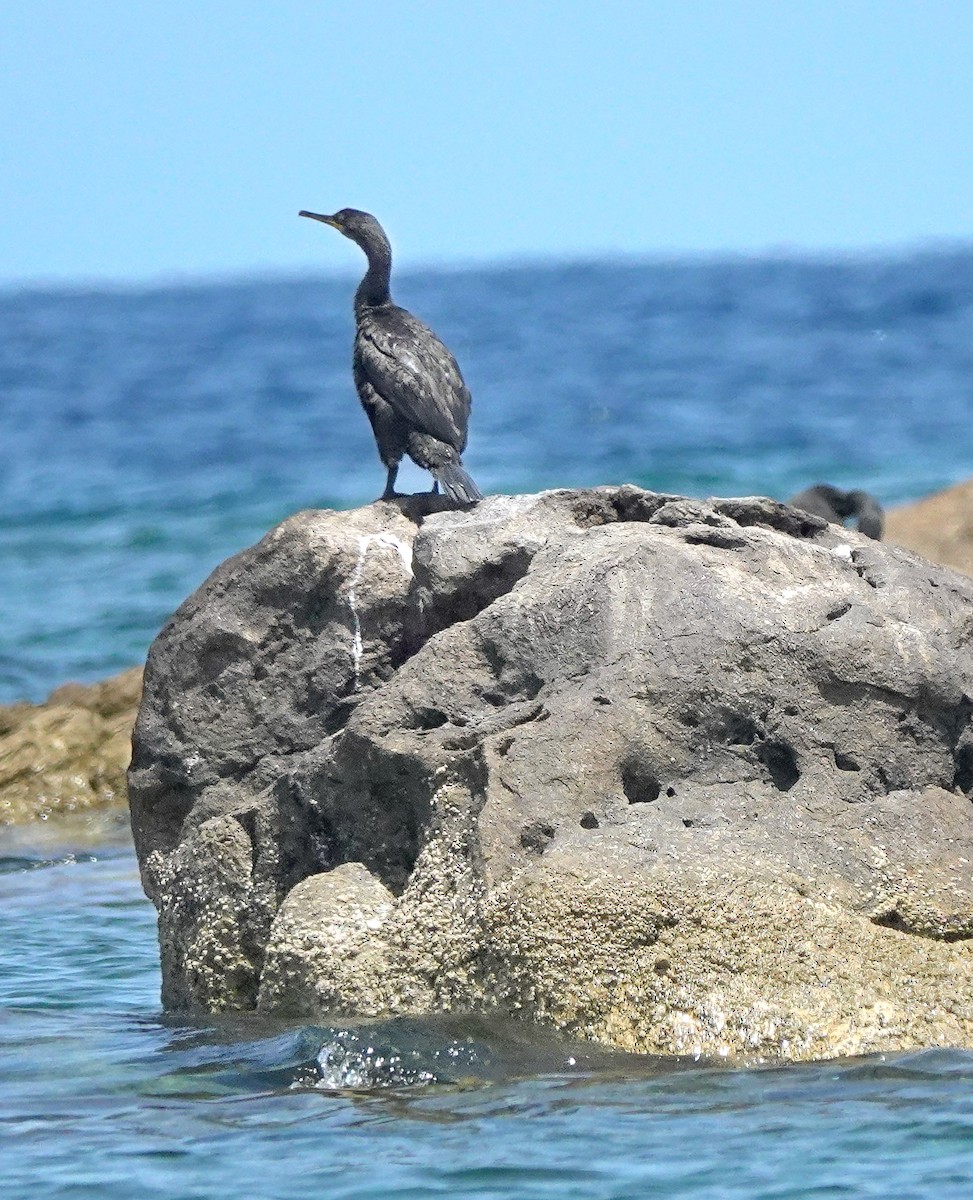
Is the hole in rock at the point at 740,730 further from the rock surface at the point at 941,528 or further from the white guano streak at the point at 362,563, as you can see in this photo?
the rock surface at the point at 941,528

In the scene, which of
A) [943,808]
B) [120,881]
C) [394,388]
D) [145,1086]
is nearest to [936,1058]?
[943,808]

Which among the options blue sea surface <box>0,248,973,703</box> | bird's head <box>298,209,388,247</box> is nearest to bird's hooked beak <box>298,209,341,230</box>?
bird's head <box>298,209,388,247</box>

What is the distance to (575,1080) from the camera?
4434 mm

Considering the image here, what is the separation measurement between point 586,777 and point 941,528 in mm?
9862

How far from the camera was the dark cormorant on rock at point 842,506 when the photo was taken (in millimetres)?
11118

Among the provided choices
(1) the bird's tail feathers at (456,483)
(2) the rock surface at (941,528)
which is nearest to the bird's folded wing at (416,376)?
(1) the bird's tail feathers at (456,483)

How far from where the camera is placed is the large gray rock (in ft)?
15.0

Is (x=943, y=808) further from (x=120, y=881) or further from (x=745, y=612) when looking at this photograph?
(x=120, y=881)

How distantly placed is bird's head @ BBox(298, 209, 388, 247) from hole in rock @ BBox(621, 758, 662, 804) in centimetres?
399

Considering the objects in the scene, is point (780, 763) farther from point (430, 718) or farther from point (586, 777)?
point (430, 718)

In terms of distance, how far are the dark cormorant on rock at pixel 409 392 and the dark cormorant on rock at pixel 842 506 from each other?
4.00m

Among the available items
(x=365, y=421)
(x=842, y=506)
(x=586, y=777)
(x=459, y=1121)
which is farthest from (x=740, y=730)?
(x=365, y=421)

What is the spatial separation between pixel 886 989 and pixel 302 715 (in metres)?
1.88

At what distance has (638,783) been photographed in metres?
4.92
